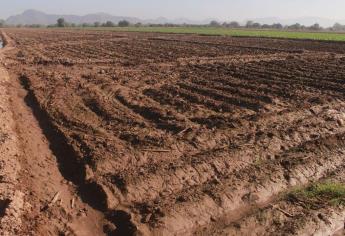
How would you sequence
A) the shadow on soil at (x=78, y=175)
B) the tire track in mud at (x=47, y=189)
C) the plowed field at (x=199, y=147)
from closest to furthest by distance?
the tire track in mud at (x=47, y=189) → the shadow on soil at (x=78, y=175) → the plowed field at (x=199, y=147)

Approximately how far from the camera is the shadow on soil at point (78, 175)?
217 inches

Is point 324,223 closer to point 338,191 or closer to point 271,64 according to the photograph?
point 338,191

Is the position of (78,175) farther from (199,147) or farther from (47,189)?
(199,147)

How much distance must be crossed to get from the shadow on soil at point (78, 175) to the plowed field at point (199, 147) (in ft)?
0.06

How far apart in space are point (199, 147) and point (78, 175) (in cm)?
226

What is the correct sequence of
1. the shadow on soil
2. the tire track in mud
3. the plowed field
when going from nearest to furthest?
1. the tire track in mud
2. the shadow on soil
3. the plowed field

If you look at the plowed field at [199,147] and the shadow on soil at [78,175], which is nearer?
the shadow on soil at [78,175]

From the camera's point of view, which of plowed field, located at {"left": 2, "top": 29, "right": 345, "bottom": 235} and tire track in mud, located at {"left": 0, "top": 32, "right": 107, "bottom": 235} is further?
plowed field, located at {"left": 2, "top": 29, "right": 345, "bottom": 235}

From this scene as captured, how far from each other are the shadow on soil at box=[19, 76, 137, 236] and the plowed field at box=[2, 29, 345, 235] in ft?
0.06

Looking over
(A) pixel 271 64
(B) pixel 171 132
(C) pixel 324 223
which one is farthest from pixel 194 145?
(A) pixel 271 64

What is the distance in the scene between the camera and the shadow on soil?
217 inches

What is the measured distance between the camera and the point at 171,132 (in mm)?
8641

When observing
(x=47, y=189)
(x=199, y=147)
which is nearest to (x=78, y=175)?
(x=47, y=189)

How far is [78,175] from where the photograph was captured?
6840 millimetres
